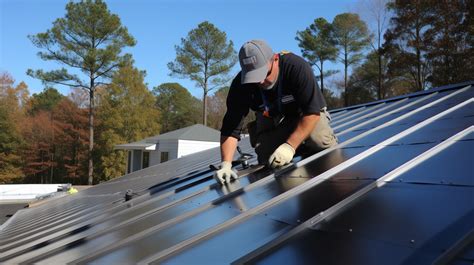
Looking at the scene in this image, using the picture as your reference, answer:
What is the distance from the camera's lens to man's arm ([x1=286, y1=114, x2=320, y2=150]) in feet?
10.9

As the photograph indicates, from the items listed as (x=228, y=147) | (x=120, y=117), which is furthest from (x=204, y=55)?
(x=228, y=147)

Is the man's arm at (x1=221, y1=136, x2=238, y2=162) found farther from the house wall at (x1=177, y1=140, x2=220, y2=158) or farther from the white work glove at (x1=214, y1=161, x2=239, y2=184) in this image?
the house wall at (x1=177, y1=140, x2=220, y2=158)

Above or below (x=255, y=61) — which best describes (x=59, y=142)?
below

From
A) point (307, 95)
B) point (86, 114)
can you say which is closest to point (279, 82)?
point (307, 95)

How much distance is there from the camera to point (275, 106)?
11.9 ft

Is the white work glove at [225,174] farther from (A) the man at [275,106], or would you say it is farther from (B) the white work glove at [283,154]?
(B) the white work glove at [283,154]

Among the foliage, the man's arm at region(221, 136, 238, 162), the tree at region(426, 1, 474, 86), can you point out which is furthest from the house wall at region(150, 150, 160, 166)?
the man's arm at region(221, 136, 238, 162)

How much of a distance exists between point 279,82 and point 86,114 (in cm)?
3522

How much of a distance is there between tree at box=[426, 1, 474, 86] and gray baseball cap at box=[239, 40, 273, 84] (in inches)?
950

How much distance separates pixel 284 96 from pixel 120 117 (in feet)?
109

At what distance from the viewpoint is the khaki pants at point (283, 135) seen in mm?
3744

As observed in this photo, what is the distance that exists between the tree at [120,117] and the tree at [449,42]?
924 inches

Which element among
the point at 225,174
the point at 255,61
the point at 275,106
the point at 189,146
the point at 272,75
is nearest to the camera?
the point at 255,61

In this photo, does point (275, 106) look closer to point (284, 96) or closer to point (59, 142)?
point (284, 96)
